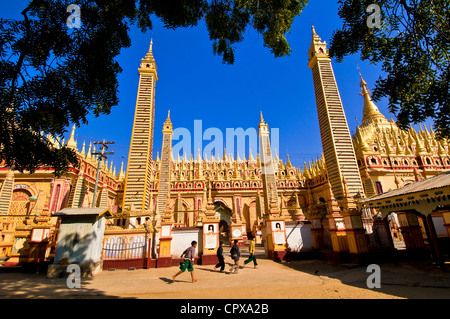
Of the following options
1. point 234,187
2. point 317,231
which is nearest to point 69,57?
point 317,231

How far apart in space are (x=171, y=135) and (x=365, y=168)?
20.5 metres

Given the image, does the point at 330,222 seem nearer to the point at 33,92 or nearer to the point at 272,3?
the point at 272,3

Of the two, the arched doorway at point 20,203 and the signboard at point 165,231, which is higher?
the arched doorway at point 20,203

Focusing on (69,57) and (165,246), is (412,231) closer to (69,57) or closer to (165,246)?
(165,246)

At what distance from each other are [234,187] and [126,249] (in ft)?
67.0

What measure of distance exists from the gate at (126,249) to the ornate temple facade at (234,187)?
Answer: 0.63ft

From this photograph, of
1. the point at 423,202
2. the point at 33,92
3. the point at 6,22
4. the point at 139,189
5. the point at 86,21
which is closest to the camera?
the point at 6,22

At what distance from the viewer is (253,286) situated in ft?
22.2

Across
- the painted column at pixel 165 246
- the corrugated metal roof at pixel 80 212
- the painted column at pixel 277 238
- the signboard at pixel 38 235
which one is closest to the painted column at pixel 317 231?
the painted column at pixel 277 238

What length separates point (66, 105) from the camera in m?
5.00

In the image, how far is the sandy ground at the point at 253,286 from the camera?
18.7 feet

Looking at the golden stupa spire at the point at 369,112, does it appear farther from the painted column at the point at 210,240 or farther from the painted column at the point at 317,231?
the painted column at the point at 210,240

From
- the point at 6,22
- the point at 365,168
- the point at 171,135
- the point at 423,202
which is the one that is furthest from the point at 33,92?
the point at 365,168

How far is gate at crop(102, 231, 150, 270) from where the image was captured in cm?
1053
